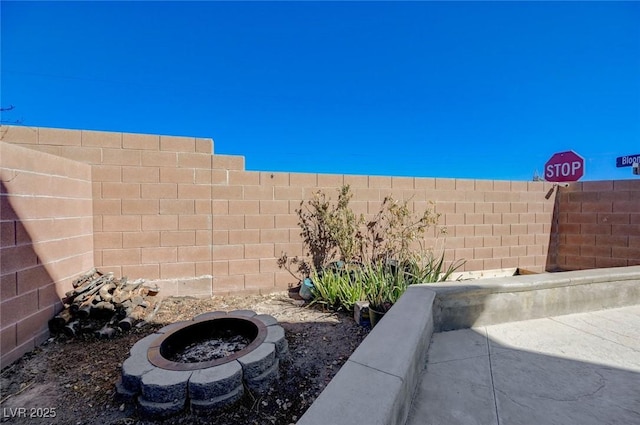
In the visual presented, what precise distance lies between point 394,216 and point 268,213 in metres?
2.13

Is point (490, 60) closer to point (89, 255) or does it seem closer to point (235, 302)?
point (235, 302)

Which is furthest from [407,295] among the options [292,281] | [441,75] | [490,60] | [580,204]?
[441,75]

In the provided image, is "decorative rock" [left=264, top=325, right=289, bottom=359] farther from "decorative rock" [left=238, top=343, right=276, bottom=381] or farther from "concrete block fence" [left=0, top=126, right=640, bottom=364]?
"concrete block fence" [left=0, top=126, right=640, bottom=364]

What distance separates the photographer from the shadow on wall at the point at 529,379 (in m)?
1.33

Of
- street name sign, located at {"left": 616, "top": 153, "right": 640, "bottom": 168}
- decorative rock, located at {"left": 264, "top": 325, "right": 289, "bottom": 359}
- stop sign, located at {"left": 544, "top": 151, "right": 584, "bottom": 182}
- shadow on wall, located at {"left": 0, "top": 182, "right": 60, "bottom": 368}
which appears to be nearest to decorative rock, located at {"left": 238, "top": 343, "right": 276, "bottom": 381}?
decorative rock, located at {"left": 264, "top": 325, "right": 289, "bottom": 359}

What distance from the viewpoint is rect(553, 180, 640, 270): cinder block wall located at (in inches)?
200

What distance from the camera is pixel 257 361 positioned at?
197 cm

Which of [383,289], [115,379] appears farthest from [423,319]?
[115,379]

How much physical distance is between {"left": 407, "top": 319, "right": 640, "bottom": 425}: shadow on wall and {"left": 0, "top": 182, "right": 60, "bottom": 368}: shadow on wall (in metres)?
3.23

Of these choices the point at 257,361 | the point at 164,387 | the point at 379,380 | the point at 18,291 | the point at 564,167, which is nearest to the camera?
the point at 379,380

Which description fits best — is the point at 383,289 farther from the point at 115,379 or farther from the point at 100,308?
the point at 100,308

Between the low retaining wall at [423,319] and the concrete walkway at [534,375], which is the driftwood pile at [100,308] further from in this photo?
the concrete walkway at [534,375]

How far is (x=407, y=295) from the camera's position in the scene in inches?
86.1

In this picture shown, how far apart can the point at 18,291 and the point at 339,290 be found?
3184 millimetres
